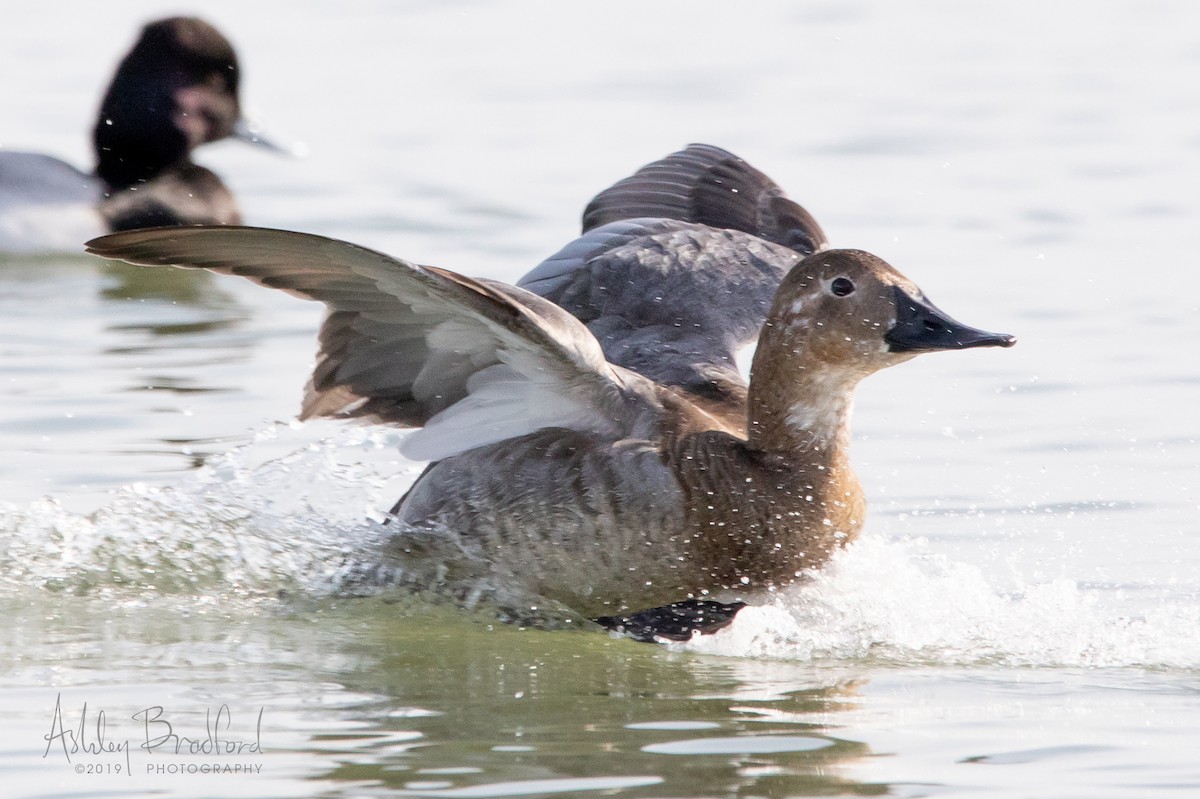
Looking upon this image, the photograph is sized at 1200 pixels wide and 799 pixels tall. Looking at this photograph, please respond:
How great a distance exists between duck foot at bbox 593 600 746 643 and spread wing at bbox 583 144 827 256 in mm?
2321

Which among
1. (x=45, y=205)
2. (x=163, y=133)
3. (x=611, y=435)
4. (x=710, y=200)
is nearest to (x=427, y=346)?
(x=611, y=435)

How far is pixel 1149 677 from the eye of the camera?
18.6 ft

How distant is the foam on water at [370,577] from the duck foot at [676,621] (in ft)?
0.14

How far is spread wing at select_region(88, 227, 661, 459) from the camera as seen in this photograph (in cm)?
574

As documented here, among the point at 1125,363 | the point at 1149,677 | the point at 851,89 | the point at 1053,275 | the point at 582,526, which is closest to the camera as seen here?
the point at 1149,677

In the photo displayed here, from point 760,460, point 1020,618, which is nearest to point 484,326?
point 760,460

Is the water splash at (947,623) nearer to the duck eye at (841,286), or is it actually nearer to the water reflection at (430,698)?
the water reflection at (430,698)

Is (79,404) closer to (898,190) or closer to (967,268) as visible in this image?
(967,268)

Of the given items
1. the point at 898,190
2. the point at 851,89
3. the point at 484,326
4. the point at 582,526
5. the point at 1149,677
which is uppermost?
the point at 851,89

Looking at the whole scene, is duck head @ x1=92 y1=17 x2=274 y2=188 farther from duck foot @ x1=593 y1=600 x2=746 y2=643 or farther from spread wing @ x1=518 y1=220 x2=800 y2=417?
duck foot @ x1=593 y1=600 x2=746 y2=643

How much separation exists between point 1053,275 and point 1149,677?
5.02 metres

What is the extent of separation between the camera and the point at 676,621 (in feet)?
20.2

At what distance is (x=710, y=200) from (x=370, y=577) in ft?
8.24
